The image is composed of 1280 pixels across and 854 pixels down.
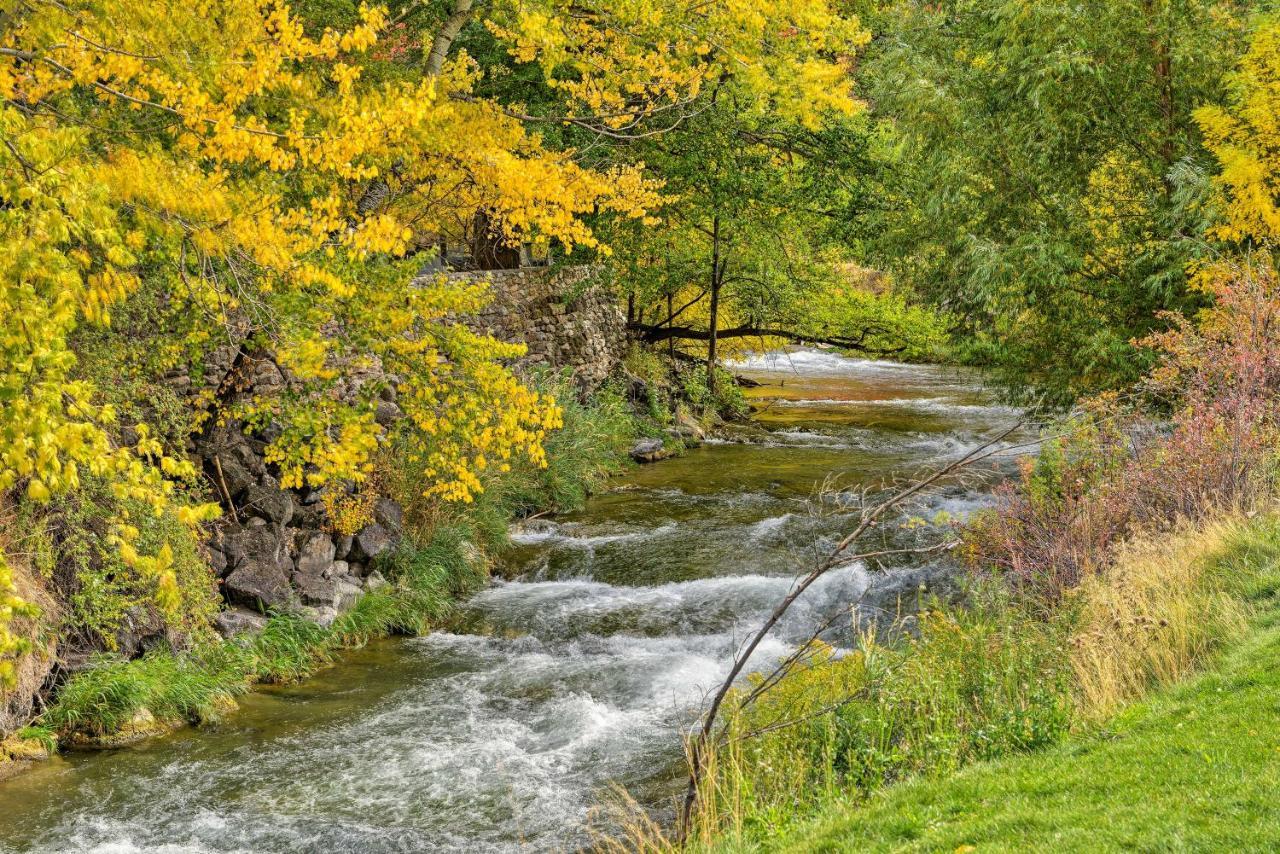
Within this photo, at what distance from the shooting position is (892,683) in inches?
240

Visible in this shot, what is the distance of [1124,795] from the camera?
4.45m

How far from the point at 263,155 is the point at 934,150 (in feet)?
39.9

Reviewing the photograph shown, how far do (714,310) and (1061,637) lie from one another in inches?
595

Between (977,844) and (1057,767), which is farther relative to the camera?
(1057,767)

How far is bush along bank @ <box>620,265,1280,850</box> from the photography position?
17.3 ft

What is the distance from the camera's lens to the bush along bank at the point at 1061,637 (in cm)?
526

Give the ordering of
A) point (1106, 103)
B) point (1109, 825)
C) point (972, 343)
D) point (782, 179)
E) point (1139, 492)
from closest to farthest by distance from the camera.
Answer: point (1109, 825), point (1139, 492), point (1106, 103), point (972, 343), point (782, 179)

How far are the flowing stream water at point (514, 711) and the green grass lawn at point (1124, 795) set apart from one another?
2.26 meters

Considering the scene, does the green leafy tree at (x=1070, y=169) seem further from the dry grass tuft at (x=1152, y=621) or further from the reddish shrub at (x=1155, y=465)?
the dry grass tuft at (x=1152, y=621)

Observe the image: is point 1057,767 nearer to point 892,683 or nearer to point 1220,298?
point 892,683

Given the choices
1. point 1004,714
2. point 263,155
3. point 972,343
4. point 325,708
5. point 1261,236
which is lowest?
point 325,708

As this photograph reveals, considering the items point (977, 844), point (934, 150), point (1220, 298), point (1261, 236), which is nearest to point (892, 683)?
point (977, 844)

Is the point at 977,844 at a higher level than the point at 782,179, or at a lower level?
lower

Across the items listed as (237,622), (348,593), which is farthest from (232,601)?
(348,593)
